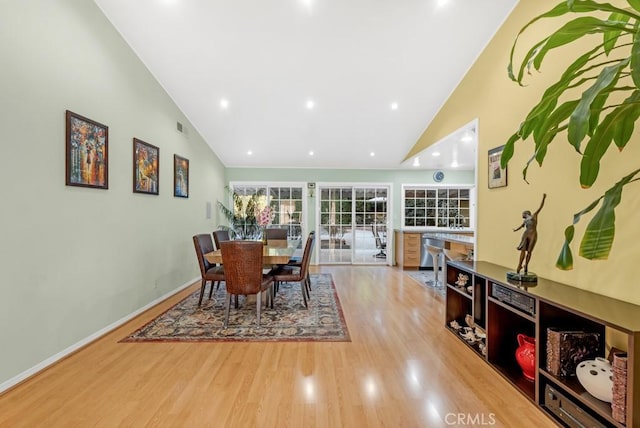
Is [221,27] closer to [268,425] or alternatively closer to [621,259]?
[268,425]

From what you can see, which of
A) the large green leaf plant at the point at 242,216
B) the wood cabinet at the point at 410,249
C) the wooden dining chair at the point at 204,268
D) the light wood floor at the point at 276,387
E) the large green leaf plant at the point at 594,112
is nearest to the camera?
the large green leaf plant at the point at 594,112

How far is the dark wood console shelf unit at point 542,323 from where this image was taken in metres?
1.50

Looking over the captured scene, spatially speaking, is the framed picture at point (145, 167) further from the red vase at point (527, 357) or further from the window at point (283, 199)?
the red vase at point (527, 357)

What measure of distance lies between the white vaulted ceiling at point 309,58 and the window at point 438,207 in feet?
6.27

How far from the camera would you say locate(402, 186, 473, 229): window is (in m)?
7.25

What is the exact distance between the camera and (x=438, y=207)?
729 cm

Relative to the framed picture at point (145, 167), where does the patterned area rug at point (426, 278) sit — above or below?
below

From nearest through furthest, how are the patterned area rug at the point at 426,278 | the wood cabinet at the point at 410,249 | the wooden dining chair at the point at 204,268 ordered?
the wooden dining chair at the point at 204,268 → the patterned area rug at the point at 426,278 → the wood cabinet at the point at 410,249

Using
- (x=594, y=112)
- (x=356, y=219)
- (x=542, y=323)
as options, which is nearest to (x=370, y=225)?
(x=356, y=219)

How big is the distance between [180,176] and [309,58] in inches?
106

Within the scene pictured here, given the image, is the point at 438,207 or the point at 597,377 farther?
the point at 438,207

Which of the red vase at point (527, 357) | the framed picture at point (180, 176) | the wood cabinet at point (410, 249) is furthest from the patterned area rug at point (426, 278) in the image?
the framed picture at point (180, 176)

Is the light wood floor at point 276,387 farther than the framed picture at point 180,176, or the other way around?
the framed picture at point 180,176

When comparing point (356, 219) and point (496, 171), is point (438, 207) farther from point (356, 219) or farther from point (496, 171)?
point (496, 171)
